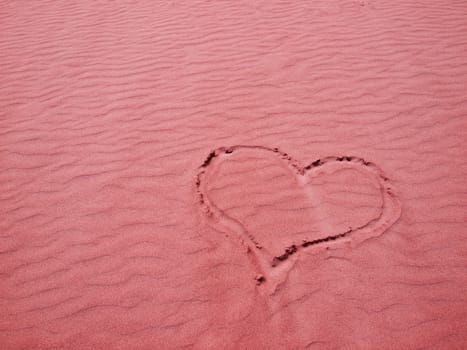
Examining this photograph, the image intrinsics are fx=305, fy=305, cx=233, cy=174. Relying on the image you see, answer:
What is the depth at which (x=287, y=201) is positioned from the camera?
270 cm

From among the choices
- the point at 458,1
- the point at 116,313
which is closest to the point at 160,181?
the point at 116,313

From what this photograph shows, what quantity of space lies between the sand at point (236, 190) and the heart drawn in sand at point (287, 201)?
14 millimetres

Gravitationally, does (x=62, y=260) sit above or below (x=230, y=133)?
below

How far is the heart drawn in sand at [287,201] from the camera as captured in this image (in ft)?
8.03

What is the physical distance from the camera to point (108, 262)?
2.40 metres

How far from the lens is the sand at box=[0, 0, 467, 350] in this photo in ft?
6.97

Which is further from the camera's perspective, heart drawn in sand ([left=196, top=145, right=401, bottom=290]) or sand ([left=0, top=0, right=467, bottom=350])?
heart drawn in sand ([left=196, top=145, right=401, bottom=290])

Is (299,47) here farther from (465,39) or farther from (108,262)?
(108,262)

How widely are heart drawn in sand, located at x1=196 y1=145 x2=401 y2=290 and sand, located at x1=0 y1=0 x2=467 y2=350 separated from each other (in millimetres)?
14

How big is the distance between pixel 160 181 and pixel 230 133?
92 centimetres

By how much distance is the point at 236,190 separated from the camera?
9.14ft

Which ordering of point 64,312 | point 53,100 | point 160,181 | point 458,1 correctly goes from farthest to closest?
point 458,1, point 53,100, point 160,181, point 64,312

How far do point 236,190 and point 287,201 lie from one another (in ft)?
1.53

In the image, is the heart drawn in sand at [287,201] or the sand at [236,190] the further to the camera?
the heart drawn in sand at [287,201]
